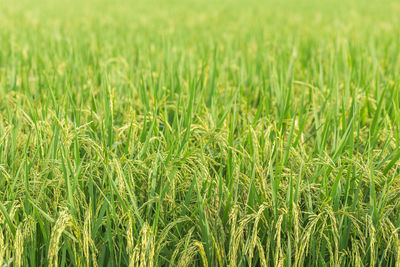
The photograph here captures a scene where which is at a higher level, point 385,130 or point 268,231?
point 385,130

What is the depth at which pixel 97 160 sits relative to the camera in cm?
148

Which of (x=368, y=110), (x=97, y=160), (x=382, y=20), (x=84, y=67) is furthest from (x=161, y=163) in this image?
(x=382, y=20)

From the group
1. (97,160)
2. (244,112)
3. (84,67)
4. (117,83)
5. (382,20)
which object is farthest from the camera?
(382,20)

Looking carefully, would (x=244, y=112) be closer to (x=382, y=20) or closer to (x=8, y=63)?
(x=8, y=63)

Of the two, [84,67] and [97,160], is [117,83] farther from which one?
[97,160]

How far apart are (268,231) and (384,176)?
480 mm

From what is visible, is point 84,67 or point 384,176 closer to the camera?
point 384,176

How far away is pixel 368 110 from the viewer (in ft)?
6.91

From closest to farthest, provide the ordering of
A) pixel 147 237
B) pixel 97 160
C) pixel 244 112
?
1. pixel 147 237
2. pixel 97 160
3. pixel 244 112

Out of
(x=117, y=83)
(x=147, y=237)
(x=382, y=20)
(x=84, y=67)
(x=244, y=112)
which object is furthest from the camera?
(x=382, y=20)

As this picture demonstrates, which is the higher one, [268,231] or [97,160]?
[97,160]

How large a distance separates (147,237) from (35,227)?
0.35 m

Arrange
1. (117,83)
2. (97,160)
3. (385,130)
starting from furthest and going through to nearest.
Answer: (117,83)
(385,130)
(97,160)

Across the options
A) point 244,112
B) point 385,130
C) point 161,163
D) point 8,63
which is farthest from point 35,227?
point 8,63
